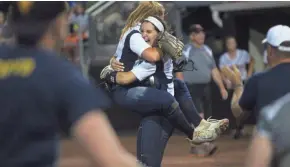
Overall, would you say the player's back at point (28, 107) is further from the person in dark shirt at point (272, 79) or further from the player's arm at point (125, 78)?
the player's arm at point (125, 78)

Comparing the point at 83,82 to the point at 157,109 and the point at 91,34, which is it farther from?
the point at 91,34

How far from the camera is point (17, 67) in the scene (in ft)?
8.39

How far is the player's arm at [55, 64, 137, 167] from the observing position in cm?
248

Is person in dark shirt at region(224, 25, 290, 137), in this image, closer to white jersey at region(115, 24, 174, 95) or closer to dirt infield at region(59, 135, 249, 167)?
white jersey at region(115, 24, 174, 95)

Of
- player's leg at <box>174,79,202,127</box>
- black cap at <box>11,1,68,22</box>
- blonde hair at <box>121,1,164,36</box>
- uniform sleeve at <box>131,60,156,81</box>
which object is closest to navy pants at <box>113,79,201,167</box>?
uniform sleeve at <box>131,60,156,81</box>

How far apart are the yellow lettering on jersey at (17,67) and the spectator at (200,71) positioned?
28.3ft

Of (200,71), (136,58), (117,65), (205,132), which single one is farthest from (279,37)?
(200,71)

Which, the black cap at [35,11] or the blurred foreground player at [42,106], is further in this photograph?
the black cap at [35,11]

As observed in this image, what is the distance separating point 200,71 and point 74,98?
887 cm

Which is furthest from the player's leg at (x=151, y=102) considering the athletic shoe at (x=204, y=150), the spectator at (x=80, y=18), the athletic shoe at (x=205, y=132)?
the spectator at (x=80, y=18)

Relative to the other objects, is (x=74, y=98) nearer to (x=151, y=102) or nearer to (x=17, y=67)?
(x=17, y=67)

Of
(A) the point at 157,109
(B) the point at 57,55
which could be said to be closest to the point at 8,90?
(B) the point at 57,55

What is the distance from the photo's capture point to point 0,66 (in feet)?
8.52

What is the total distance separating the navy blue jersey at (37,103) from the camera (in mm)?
2521
